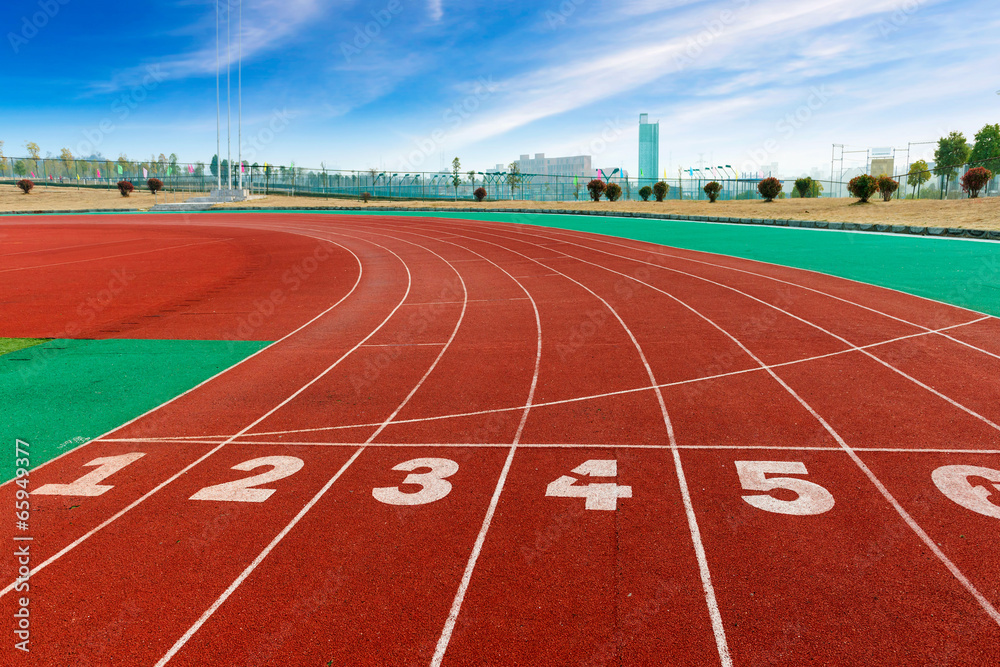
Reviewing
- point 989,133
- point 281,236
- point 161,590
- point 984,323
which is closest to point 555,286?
point 984,323

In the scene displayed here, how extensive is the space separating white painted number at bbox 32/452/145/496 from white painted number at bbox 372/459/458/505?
8.43ft

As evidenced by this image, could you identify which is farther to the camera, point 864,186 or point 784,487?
point 864,186

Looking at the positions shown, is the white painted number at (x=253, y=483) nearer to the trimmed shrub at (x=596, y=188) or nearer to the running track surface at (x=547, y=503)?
the running track surface at (x=547, y=503)

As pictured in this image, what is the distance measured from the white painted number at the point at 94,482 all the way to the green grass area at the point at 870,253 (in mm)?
13725

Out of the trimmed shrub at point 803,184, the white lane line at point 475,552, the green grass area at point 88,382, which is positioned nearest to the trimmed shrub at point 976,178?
the trimmed shrub at point 803,184

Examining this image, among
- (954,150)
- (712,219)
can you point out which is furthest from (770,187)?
(954,150)

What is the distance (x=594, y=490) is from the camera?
513 cm

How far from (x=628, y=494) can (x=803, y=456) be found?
6.42 feet

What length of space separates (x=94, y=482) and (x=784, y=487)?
6315 mm

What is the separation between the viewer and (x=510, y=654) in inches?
132

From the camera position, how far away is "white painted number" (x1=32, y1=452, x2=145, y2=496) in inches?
204

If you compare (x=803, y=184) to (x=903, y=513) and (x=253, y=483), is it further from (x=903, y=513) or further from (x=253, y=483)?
(x=253, y=483)

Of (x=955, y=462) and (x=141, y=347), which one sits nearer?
(x=955, y=462)

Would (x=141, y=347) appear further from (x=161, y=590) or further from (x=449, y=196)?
(x=449, y=196)
